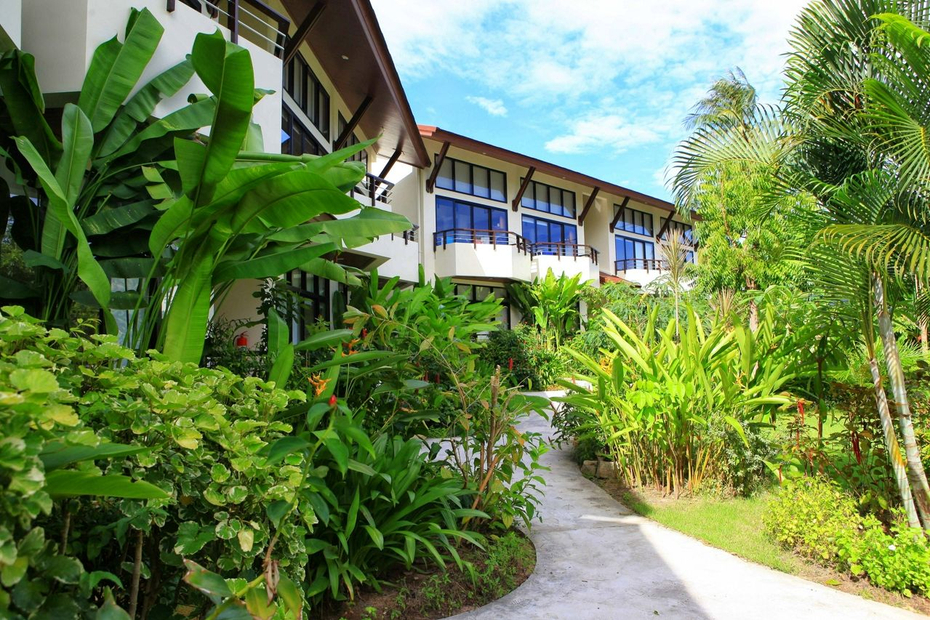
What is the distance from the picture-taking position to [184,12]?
230 inches

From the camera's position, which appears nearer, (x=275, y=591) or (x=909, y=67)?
(x=275, y=591)

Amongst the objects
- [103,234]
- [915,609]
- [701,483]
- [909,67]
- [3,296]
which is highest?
[909,67]

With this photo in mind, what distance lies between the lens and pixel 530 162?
73.3ft

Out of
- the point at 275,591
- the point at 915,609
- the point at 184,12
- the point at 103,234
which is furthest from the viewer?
the point at 184,12

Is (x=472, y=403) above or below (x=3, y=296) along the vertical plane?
below

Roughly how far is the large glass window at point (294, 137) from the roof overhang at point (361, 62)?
4.65 ft

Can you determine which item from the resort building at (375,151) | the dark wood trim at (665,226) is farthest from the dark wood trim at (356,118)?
the dark wood trim at (665,226)

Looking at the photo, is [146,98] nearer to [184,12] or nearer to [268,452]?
[184,12]

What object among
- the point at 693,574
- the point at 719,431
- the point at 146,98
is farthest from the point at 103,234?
the point at 719,431

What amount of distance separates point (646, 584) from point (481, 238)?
1917 centimetres

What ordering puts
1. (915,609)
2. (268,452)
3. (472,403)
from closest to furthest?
1. (268,452)
2. (915,609)
3. (472,403)

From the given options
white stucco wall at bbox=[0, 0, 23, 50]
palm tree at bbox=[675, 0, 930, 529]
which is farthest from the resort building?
palm tree at bbox=[675, 0, 930, 529]

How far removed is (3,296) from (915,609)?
22.3ft

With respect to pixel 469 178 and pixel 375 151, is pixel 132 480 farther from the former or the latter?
pixel 469 178
